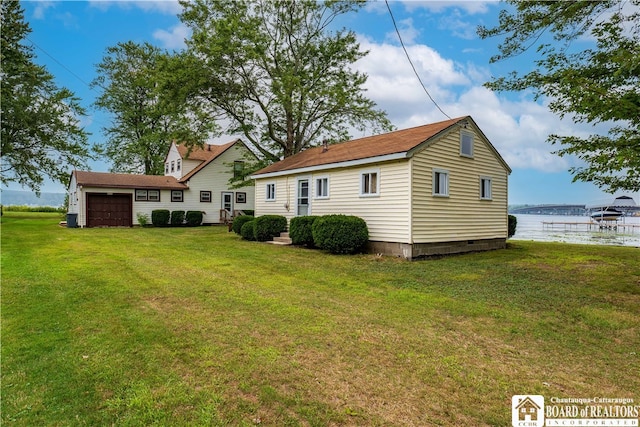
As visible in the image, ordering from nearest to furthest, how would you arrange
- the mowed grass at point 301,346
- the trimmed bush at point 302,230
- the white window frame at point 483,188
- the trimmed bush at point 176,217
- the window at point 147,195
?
1. the mowed grass at point 301,346
2. the trimmed bush at point 302,230
3. the white window frame at point 483,188
4. the window at point 147,195
5. the trimmed bush at point 176,217

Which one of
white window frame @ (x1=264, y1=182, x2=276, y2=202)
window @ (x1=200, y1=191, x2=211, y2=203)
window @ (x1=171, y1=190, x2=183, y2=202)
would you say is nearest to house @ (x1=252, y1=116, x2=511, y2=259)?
white window frame @ (x1=264, y1=182, x2=276, y2=202)

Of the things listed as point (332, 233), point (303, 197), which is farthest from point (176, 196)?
point (332, 233)

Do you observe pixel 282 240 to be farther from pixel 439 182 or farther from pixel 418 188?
pixel 439 182

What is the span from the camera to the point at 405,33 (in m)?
10.5

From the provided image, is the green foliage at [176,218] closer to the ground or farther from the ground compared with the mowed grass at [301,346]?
farther from the ground

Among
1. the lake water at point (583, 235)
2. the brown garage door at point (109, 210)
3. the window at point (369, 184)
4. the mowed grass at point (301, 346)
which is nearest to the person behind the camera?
the mowed grass at point (301, 346)

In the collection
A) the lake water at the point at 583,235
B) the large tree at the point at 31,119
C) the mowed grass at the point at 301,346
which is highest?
the large tree at the point at 31,119

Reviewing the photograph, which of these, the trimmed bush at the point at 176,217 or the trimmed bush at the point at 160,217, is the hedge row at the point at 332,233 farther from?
the trimmed bush at the point at 176,217

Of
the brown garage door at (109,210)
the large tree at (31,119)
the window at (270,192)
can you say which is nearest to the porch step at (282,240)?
the window at (270,192)

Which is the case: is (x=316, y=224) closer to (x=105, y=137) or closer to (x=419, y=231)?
(x=419, y=231)

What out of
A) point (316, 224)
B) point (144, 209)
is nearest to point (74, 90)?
point (144, 209)

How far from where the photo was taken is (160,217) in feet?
83.2

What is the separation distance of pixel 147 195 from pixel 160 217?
6.72 feet

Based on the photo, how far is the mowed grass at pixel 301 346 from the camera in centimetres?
282
